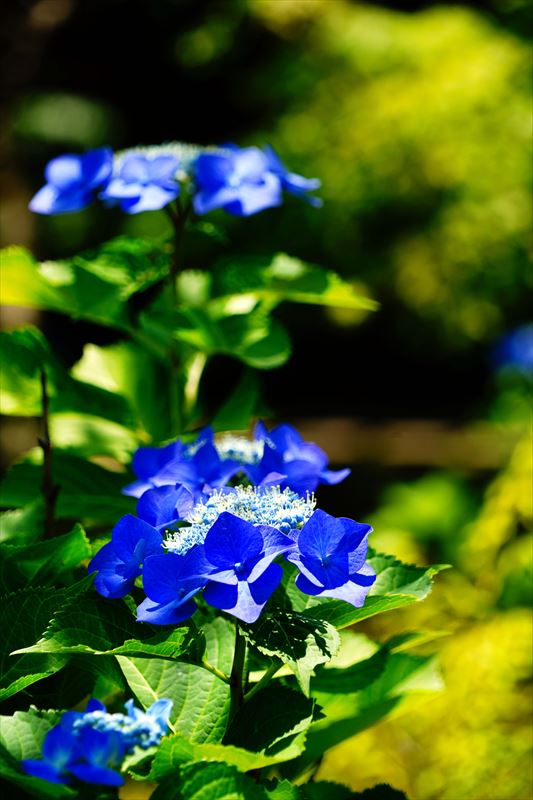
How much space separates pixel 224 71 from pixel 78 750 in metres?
2.97

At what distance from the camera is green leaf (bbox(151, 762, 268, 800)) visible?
49cm

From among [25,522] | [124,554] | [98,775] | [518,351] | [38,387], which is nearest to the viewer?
[98,775]

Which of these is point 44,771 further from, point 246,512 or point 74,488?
point 74,488

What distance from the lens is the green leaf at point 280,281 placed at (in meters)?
0.98

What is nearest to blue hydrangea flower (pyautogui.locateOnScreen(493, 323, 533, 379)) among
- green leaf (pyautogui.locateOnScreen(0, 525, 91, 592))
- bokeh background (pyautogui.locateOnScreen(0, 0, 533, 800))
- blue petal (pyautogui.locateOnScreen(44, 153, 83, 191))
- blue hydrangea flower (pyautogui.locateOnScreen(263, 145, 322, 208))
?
bokeh background (pyautogui.locateOnScreen(0, 0, 533, 800))

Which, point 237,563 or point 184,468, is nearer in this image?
point 237,563

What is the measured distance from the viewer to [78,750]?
1.50ft

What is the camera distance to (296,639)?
53 centimetres

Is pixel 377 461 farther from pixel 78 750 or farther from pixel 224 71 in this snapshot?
pixel 78 750

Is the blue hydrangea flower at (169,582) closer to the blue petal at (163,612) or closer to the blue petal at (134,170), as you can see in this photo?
the blue petal at (163,612)

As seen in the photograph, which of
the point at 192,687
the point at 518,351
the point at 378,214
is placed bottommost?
the point at 518,351

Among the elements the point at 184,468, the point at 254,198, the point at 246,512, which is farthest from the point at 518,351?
the point at 246,512

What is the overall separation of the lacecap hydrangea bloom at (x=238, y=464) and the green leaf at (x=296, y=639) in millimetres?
102

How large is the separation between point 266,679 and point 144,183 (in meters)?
0.52
